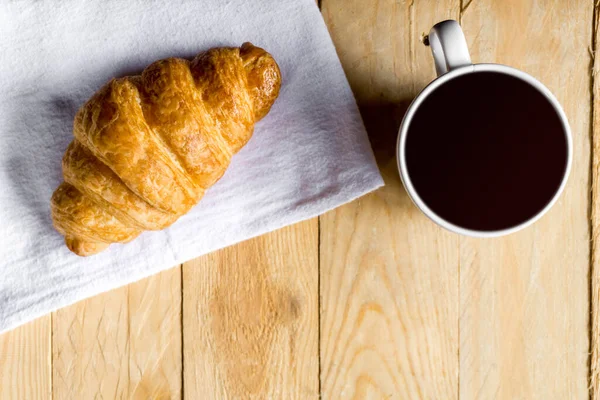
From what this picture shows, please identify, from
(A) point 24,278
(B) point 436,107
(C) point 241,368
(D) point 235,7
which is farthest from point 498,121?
(A) point 24,278

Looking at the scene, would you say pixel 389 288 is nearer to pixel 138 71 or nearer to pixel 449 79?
pixel 449 79

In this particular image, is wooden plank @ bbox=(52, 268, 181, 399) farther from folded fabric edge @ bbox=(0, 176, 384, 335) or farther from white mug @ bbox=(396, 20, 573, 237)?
white mug @ bbox=(396, 20, 573, 237)

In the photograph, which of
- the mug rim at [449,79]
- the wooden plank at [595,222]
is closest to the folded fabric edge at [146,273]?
the mug rim at [449,79]

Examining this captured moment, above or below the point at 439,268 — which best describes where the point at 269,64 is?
above

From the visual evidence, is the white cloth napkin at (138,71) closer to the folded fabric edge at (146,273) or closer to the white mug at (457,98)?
the folded fabric edge at (146,273)

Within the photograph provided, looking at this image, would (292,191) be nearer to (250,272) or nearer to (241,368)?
(250,272)

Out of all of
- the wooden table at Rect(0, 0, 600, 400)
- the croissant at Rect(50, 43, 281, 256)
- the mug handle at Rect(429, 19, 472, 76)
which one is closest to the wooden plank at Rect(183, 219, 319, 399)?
the wooden table at Rect(0, 0, 600, 400)

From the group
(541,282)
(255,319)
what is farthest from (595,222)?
(255,319)
